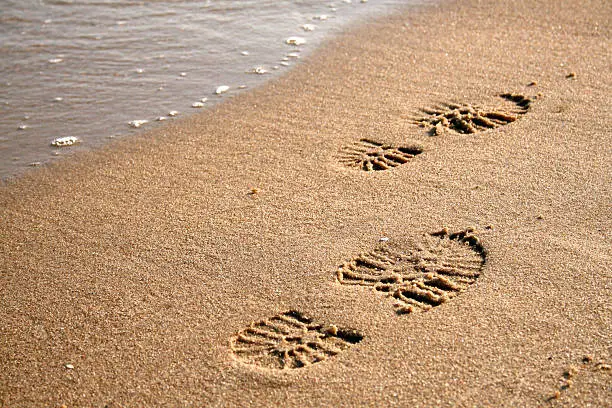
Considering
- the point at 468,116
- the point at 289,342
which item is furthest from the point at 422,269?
the point at 468,116

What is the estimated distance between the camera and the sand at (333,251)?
86.5 inches

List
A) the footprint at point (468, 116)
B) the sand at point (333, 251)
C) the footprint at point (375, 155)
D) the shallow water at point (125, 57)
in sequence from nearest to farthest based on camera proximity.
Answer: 1. the sand at point (333, 251)
2. the footprint at point (375, 155)
3. the footprint at point (468, 116)
4. the shallow water at point (125, 57)

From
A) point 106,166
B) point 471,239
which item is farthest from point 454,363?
point 106,166

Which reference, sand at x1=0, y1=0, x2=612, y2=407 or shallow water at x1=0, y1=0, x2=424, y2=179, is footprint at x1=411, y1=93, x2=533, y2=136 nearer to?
sand at x1=0, y1=0, x2=612, y2=407

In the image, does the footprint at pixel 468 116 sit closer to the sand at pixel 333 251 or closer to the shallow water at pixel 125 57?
the sand at pixel 333 251

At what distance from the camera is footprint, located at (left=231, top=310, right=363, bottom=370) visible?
89.9 inches

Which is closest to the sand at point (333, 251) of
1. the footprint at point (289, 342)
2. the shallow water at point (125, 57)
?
the footprint at point (289, 342)

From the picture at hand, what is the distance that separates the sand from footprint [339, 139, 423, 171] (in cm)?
1

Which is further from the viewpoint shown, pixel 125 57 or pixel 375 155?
pixel 125 57

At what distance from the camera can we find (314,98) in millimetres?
4043

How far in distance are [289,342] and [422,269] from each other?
0.61 meters

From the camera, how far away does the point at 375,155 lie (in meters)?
3.44

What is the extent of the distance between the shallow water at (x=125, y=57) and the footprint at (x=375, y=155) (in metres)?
1.05

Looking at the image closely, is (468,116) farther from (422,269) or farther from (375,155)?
(422,269)
